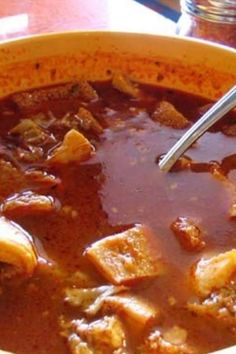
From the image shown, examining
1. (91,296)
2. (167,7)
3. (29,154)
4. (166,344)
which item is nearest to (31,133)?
(29,154)

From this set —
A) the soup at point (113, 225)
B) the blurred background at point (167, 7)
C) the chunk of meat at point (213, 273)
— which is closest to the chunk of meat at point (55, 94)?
the soup at point (113, 225)

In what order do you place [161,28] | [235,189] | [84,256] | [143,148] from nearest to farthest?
[84,256] < [235,189] < [143,148] < [161,28]

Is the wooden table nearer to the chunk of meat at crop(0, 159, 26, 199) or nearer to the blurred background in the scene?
the chunk of meat at crop(0, 159, 26, 199)

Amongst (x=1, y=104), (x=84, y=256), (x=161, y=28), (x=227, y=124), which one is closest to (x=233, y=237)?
(x=84, y=256)

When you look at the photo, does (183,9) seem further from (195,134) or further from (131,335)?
(131,335)

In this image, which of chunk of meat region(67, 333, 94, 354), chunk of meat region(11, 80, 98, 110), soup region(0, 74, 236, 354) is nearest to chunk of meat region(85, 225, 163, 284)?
soup region(0, 74, 236, 354)
